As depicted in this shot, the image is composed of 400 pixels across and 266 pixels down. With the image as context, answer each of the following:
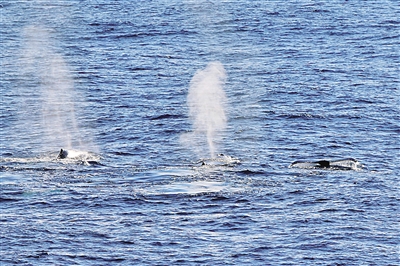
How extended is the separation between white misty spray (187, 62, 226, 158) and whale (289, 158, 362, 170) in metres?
5.66

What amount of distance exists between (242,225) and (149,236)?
14.7 feet

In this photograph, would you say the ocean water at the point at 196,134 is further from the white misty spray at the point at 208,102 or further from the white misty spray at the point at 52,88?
the white misty spray at the point at 208,102

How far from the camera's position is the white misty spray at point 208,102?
68.2 metres

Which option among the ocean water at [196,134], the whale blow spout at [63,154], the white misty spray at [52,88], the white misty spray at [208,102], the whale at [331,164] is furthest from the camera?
the white misty spray at [208,102]

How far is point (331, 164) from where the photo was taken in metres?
56.6

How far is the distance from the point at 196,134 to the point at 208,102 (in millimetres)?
12611

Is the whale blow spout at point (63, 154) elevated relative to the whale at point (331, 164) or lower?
elevated

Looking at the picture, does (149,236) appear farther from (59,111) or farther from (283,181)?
(59,111)

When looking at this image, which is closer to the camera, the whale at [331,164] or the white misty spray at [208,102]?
the whale at [331,164]

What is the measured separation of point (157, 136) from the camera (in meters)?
66.2

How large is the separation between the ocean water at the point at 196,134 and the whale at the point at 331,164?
70 cm

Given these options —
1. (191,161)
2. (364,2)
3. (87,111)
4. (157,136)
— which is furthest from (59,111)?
(364,2)

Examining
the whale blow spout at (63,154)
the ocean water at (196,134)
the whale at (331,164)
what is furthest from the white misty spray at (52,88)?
the whale at (331,164)

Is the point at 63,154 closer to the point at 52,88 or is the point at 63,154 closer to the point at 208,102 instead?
the point at 208,102
